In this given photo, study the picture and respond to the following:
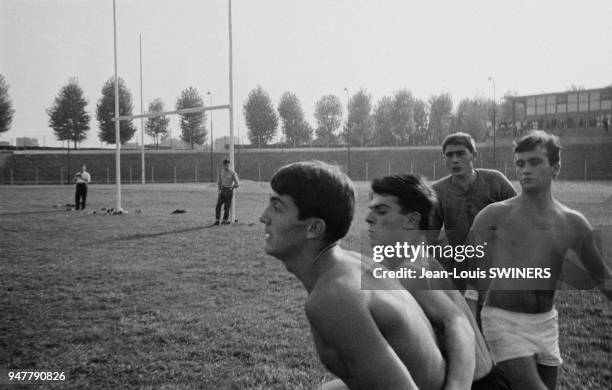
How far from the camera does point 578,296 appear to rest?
289 inches

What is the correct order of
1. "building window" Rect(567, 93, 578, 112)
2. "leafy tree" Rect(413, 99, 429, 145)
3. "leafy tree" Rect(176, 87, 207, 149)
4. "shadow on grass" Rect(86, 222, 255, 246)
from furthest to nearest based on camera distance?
"leafy tree" Rect(413, 99, 429, 145)
"leafy tree" Rect(176, 87, 207, 149)
"building window" Rect(567, 93, 578, 112)
"shadow on grass" Rect(86, 222, 255, 246)

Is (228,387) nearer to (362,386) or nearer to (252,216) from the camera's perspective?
(362,386)

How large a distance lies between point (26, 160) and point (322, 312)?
69.1 metres

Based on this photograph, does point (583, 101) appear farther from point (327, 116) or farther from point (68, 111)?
point (68, 111)

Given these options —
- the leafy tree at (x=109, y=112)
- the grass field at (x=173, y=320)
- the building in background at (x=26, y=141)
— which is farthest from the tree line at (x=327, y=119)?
the grass field at (x=173, y=320)

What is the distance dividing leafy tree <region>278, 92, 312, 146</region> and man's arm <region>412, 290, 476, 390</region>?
274ft

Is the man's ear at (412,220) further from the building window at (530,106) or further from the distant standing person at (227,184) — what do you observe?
the building window at (530,106)

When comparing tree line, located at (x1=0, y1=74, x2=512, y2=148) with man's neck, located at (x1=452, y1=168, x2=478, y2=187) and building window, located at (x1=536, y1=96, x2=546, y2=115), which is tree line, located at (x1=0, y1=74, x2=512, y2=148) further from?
man's neck, located at (x1=452, y1=168, x2=478, y2=187)

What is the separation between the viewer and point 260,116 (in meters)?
80.2

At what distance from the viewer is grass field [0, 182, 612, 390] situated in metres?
4.44

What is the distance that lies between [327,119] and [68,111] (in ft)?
137

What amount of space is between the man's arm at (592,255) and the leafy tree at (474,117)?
85.4 metres

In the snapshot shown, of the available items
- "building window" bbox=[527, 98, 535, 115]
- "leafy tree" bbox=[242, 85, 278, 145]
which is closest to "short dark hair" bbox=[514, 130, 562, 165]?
"building window" bbox=[527, 98, 535, 115]

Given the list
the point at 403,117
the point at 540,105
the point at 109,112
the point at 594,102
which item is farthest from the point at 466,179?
the point at 403,117
